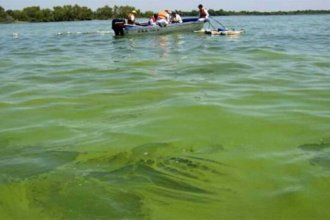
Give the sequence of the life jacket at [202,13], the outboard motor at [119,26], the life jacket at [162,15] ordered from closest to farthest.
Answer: the outboard motor at [119,26]
the life jacket at [162,15]
the life jacket at [202,13]

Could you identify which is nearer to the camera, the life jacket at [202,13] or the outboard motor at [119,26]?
the outboard motor at [119,26]

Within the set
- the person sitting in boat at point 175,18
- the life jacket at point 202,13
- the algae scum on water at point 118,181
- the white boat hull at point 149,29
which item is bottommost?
the algae scum on water at point 118,181

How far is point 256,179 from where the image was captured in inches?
141

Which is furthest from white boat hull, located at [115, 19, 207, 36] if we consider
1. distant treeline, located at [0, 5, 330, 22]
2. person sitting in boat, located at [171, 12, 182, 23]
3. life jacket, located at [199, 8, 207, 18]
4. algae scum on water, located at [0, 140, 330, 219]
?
distant treeline, located at [0, 5, 330, 22]

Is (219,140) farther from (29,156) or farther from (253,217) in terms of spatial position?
(29,156)

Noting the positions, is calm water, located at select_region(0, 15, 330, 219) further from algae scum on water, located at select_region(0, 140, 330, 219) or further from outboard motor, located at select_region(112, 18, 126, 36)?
outboard motor, located at select_region(112, 18, 126, 36)

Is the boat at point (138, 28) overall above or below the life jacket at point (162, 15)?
below

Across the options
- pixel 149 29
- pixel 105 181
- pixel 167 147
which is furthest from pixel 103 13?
pixel 105 181

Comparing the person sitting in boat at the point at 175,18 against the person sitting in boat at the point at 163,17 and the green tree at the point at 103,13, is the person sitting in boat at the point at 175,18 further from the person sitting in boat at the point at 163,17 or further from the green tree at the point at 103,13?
the green tree at the point at 103,13

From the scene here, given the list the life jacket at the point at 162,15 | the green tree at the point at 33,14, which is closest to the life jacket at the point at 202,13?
the life jacket at the point at 162,15

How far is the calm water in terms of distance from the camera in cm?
319

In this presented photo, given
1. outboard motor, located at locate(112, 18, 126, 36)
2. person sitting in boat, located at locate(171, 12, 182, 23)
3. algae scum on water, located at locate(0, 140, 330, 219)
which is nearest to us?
algae scum on water, located at locate(0, 140, 330, 219)

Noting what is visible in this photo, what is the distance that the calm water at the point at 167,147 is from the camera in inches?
126

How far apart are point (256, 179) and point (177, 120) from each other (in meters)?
1.97
